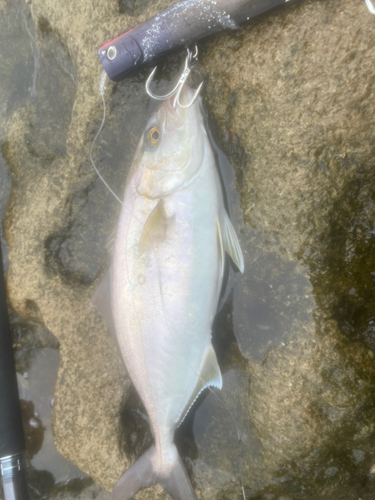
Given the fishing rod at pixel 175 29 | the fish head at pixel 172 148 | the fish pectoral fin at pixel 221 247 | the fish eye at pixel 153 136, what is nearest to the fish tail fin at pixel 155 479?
the fish pectoral fin at pixel 221 247

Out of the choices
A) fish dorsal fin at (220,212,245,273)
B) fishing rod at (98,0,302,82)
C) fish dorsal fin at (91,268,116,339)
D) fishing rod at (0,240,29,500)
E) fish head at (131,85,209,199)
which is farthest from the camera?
fishing rod at (0,240,29,500)

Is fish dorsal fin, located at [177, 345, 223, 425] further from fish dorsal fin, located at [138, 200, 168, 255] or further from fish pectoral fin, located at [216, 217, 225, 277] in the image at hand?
fish dorsal fin, located at [138, 200, 168, 255]

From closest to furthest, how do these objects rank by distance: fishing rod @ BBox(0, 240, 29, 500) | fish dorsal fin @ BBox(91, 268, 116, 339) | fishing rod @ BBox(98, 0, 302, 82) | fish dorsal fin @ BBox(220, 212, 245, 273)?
fishing rod @ BBox(98, 0, 302, 82), fish dorsal fin @ BBox(220, 212, 245, 273), fish dorsal fin @ BBox(91, 268, 116, 339), fishing rod @ BBox(0, 240, 29, 500)

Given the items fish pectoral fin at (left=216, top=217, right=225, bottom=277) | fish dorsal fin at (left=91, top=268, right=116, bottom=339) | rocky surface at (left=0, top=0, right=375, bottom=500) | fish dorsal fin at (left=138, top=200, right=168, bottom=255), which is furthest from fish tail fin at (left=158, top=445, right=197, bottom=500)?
fish dorsal fin at (left=138, top=200, right=168, bottom=255)

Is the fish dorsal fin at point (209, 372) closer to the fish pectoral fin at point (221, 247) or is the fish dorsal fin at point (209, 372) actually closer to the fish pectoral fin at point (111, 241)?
the fish pectoral fin at point (221, 247)

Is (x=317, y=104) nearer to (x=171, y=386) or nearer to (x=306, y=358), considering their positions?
(x=306, y=358)

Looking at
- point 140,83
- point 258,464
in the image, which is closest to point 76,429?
point 258,464

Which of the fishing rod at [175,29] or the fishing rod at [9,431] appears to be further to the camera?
the fishing rod at [9,431]
